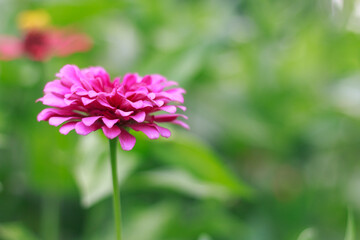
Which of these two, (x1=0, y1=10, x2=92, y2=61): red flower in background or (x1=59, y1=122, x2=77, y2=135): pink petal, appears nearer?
(x1=59, y1=122, x2=77, y2=135): pink petal

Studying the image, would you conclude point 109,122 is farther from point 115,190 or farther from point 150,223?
point 150,223

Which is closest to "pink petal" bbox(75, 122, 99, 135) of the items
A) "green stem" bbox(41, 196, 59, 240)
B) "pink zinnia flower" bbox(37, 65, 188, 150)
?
"pink zinnia flower" bbox(37, 65, 188, 150)

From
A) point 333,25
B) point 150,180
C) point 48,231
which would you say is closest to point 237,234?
point 150,180

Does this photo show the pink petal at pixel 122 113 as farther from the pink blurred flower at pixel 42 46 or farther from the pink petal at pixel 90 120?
the pink blurred flower at pixel 42 46

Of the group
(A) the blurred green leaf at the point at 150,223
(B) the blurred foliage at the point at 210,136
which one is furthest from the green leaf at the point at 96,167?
(A) the blurred green leaf at the point at 150,223

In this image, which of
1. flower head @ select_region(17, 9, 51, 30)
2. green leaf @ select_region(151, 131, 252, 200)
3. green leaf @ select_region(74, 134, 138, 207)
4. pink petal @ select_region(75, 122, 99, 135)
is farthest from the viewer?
flower head @ select_region(17, 9, 51, 30)

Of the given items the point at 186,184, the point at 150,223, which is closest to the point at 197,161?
the point at 186,184

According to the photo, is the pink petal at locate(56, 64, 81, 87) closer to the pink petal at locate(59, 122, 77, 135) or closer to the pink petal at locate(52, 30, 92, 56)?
the pink petal at locate(59, 122, 77, 135)
